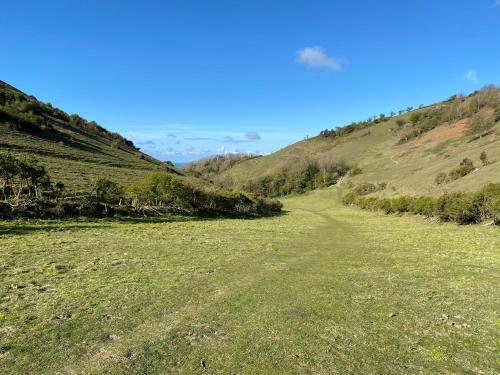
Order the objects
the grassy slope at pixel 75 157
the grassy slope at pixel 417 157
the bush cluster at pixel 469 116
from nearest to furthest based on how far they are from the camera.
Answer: the grassy slope at pixel 75 157, the grassy slope at pixel 417 157, the bush cluster at pixel 469 116

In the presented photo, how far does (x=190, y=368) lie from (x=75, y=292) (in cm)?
584

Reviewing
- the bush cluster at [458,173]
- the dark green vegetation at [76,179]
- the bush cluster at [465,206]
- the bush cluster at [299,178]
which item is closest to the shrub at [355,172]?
the bush cluster at [299,178]

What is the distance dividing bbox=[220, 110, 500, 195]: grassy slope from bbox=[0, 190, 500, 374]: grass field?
1554 inches

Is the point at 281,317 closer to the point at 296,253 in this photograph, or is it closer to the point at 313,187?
the point at 296,253

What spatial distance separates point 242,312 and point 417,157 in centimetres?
12549

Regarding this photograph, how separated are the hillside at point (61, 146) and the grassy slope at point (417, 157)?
46634 mm

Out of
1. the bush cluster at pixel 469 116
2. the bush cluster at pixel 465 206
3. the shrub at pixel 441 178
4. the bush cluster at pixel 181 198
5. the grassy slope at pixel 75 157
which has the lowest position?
the bush cluster at pixel 465 206

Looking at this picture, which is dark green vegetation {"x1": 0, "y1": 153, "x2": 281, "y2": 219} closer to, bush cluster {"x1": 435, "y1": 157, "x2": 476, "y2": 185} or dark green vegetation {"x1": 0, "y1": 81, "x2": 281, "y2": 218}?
dark green vegetation {"x1": 0, "y1": 81, "x2": 281, "y2": 218}

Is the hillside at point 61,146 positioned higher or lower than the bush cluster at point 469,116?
lower

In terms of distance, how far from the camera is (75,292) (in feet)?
36.1

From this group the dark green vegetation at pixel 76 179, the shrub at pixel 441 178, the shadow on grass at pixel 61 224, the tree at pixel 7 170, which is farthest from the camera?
the shrub at pixel 441 178

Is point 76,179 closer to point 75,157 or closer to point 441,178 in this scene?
point 75,157

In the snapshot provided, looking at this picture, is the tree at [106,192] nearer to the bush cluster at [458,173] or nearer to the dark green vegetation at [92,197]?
the dark green vegetation at [92,197]

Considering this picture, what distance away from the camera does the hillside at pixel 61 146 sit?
151 ft
